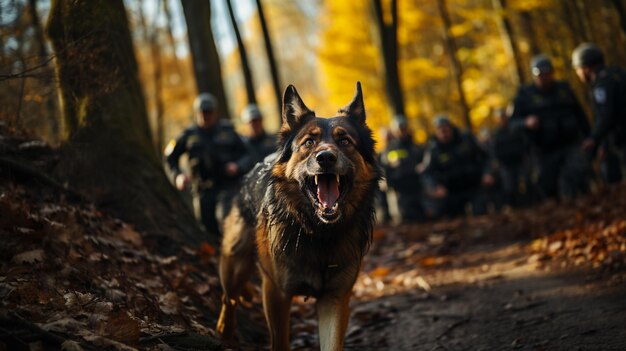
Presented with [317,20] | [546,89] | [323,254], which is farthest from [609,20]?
[317,20]

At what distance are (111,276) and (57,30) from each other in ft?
9.47

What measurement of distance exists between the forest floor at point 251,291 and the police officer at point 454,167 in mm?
4475

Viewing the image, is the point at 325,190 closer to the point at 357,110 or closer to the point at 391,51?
the point at 357,110

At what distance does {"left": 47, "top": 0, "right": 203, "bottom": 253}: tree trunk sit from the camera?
534 centimetres

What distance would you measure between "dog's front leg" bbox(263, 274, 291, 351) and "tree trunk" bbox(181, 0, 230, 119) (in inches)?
321

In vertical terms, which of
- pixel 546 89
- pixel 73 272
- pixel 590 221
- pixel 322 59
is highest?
pixel 322 59

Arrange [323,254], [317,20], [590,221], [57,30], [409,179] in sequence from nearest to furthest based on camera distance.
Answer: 1. [323,254]
2. [57,30]
3. [590,221]
4. [409,179]
5. [317,20]

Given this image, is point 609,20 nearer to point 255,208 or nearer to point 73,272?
point 255,208

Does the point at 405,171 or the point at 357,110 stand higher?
the point at 357,110

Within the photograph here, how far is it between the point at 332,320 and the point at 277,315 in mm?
485

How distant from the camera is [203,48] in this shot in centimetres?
1164

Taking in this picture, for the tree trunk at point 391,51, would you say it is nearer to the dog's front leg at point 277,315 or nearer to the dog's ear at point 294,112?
the dog's ear at point 294,112

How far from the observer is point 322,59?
2847cm

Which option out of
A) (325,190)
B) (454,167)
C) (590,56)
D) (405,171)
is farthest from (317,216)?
(405,171)
